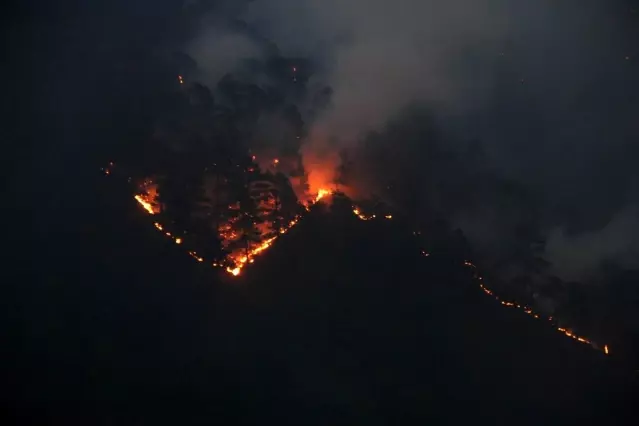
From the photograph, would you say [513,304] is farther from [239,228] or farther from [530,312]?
[239,228]

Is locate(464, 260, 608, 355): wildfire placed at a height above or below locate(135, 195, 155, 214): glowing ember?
above

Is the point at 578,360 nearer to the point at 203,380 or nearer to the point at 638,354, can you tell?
the point at 638,354

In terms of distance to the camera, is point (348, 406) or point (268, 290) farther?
point (268, 290)

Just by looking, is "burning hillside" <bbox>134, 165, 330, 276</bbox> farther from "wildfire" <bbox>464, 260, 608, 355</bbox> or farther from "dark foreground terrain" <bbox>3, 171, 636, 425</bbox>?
"wildfire" <bbox>464, 260, 608, 355</bbox>

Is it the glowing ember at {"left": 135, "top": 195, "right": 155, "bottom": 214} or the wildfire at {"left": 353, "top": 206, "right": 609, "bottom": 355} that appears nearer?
the glowing ember at {"left": 135, "top": 195, "right": 155, "bottom": 214}

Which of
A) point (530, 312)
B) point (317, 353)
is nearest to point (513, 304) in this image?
point (530, 312)

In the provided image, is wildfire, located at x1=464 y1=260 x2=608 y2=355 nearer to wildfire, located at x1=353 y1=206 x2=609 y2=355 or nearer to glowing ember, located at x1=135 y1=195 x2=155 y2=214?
wildfire, located at x1=353 y1=206 x2=609 y2=355

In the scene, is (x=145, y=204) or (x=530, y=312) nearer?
(x=145, y=204)

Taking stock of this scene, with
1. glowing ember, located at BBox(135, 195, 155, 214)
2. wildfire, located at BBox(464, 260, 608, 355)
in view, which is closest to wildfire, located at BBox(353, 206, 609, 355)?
wildfire, located at BBox(464, 260, 608, 355)

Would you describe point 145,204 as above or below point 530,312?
below

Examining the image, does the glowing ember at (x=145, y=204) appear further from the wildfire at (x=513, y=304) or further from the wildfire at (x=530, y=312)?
the wildfire at (x=530, y=312)

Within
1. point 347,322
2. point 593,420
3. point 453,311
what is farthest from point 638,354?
point 347,322
